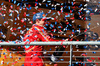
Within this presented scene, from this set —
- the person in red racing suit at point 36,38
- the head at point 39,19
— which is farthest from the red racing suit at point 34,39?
the head at point 39,19

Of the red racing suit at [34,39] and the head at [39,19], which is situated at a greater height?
the head at [39,19]

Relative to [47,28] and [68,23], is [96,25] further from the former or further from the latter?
[47,28]

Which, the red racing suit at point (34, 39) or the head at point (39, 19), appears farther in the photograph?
the head at point (39, 19)

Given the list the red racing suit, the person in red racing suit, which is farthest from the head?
the red racing suit

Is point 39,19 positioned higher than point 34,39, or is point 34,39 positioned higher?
point 39,19

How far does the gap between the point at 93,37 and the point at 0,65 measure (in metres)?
2.91

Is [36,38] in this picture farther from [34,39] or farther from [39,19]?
[39,19]

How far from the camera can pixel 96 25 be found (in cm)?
348

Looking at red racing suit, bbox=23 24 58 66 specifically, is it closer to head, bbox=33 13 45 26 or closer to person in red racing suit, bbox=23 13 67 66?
person in red racing suit, bbox=23 13 67 66

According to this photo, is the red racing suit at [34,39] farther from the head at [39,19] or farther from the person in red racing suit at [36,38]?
the head at [39,19]

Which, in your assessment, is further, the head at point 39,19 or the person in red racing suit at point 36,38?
the head at point 39,19

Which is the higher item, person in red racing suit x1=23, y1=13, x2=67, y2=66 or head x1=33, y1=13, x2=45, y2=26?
head x1=33, y1=13, x2=45, y2=26

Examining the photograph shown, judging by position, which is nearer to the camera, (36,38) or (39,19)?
(36,38)

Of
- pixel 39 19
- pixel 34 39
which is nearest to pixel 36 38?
pixel 34 39
